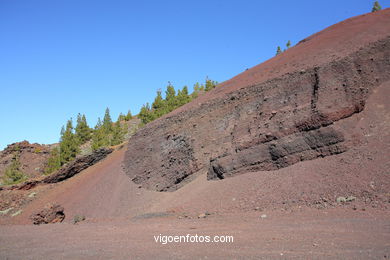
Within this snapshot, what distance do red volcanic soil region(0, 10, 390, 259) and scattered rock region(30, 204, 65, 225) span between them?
1.29 metres

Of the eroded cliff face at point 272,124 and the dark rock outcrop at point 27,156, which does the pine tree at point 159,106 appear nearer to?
the dark rock outcrop at point 27,156

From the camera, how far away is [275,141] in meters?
13.1

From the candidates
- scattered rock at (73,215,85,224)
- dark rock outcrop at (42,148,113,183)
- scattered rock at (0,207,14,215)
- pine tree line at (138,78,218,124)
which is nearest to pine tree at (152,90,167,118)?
pine tree line at (138,78,218,124)

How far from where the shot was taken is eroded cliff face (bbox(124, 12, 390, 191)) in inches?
479

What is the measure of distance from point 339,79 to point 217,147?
6842 millimetres

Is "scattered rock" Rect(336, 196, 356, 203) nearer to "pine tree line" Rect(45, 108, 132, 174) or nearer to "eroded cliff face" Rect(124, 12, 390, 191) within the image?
"eroded cliff face" Rect(124, 12, 390, 191)

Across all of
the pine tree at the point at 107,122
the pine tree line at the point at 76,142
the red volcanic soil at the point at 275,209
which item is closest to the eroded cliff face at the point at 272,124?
the red volcanic soil at the point at 275,209

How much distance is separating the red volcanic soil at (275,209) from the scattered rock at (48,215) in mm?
1286

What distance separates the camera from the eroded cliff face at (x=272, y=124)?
1217cm

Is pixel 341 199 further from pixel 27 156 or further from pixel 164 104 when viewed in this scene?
pixel 27 156

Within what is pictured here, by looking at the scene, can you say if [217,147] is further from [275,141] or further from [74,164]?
[74,164]

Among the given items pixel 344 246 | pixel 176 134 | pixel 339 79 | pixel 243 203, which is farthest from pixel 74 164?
pixel 344 246

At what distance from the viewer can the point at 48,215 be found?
16500 millimetres

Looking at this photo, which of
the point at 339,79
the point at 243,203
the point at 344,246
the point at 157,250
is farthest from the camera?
the point at 339,79
